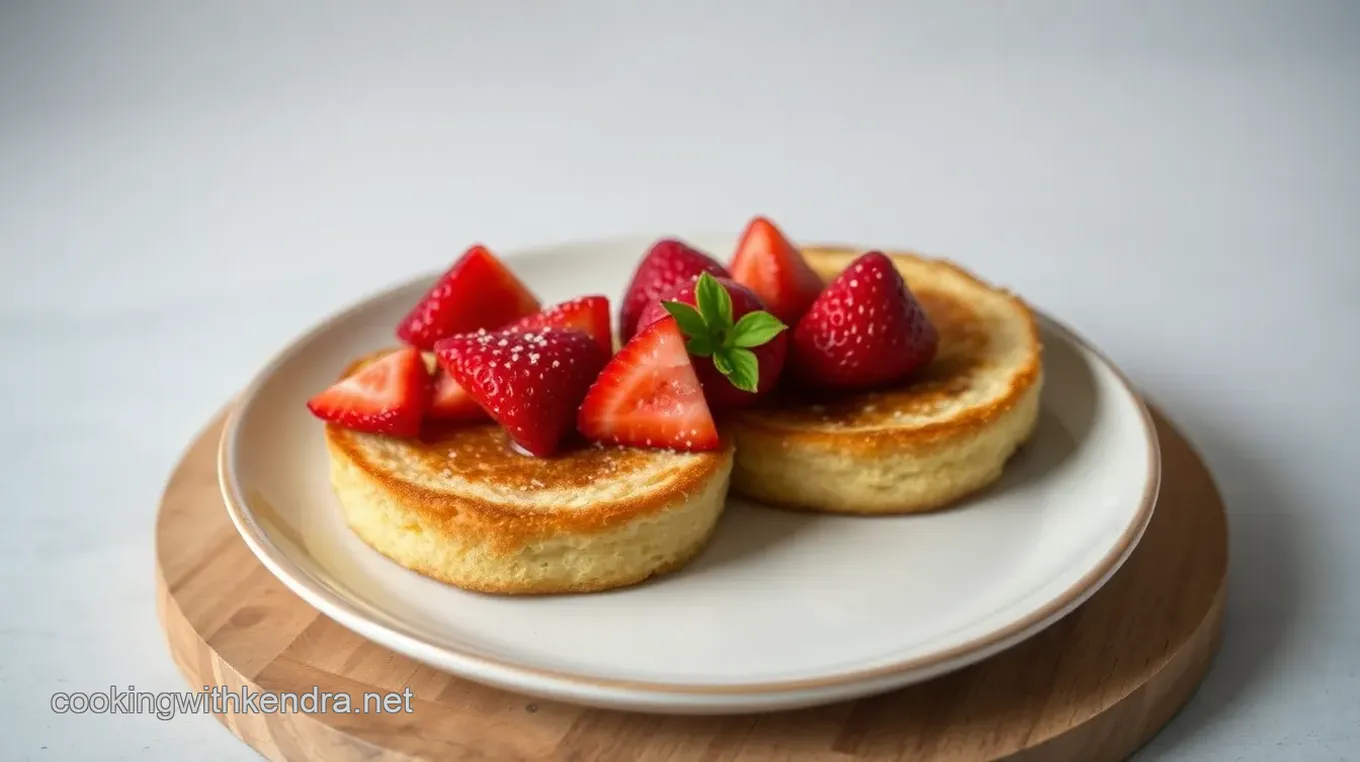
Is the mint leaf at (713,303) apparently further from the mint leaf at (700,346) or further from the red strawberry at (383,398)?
the red strawberry at (383,398)

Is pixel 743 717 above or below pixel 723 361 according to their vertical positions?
below

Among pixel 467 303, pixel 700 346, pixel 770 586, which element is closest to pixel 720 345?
pixel 700 346

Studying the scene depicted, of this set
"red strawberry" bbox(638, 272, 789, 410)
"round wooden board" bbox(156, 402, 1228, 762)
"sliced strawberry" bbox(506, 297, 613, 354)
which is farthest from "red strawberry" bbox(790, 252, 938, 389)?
"round wooden board" bbox(156, 402, 1228, 762)

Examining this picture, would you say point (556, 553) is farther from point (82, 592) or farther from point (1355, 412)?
point (1355, 412)

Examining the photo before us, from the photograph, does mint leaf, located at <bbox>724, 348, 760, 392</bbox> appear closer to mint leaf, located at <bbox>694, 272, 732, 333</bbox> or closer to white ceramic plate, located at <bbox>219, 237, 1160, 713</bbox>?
mint leaf, located at <bbox>694, 272, 732, 333</bbox>

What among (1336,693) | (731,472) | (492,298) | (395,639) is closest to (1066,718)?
(1336,693)

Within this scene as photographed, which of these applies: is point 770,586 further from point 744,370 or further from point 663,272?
point 663,272
